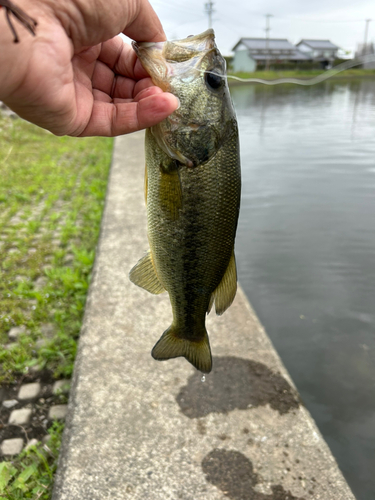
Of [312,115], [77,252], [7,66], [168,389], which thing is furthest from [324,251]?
[312,115]

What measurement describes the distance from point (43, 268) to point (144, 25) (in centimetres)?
352

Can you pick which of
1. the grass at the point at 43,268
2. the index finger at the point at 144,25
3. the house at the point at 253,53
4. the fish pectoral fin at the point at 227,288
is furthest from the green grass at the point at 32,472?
the house at the point at 253,53

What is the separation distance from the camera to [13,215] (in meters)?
6.14

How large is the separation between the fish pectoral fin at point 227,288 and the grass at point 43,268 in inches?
60.5

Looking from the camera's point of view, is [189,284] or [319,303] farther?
[319,303]

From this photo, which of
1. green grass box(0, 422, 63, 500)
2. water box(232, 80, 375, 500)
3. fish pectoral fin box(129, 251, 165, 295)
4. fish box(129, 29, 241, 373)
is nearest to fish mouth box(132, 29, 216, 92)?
fish box(129, 29, 241, 373)

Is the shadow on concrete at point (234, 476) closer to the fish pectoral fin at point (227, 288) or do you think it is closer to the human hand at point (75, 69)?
the fish pectoral fin at point (227, 288)

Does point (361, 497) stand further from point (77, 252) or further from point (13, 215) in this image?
point (13, 215)

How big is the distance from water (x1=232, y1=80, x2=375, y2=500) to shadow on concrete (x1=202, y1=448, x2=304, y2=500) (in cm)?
101

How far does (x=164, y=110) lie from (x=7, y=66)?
518 mm

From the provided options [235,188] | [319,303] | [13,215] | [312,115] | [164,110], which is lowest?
[312,115]

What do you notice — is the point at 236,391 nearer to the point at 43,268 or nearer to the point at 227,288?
the point at 227,288

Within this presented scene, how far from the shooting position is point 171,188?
159 centimetres

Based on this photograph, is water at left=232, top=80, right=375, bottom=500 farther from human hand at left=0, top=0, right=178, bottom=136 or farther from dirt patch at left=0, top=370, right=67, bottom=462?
human hand at left=0, top=0, right=178, bottom=136
